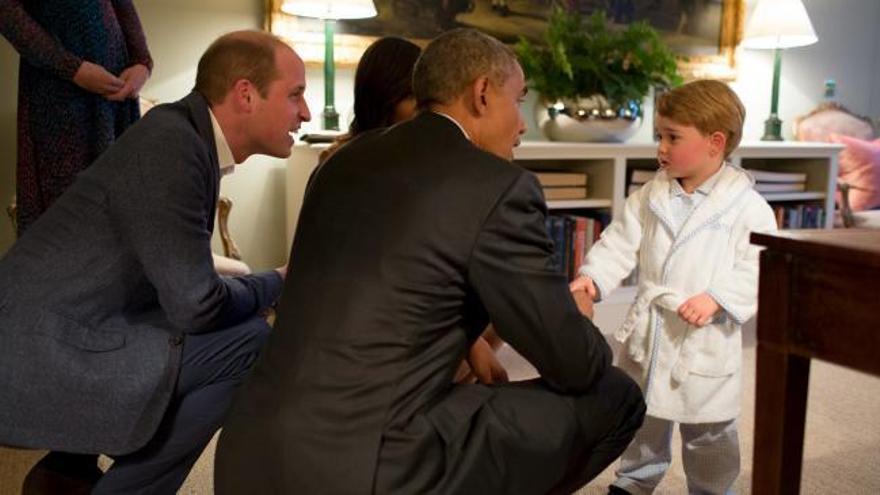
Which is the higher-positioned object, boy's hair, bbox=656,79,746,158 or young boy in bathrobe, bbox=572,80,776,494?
boy's hair, bbox=656,79,746,158

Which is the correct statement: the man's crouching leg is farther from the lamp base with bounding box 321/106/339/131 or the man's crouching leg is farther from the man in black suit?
the lamp base with bounding box 321/106/339/131

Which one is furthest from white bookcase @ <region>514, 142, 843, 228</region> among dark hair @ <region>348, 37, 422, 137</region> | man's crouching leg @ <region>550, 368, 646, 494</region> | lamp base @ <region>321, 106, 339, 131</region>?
man's crouching leg @ <region>550, 368, 646, 494</region>

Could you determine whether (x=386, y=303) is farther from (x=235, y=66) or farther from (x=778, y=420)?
(x=235, y=66)

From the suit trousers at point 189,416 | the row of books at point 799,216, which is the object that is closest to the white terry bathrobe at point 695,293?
the suit trousers at point 189,416

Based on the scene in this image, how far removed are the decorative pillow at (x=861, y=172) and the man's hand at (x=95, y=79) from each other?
3.24 metres

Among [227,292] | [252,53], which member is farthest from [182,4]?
[227,292]

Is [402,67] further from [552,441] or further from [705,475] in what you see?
[705,475]

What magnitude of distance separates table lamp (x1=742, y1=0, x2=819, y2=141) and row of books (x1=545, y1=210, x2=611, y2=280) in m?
1.20

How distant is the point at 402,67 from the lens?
6.16ft

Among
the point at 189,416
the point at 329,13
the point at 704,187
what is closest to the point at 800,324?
the point at 704,187

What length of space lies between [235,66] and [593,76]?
1.95 meters

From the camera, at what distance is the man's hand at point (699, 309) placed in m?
1.60

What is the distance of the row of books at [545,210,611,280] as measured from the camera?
3.19 meters

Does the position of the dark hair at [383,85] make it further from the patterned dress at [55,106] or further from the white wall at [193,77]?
the white wall at [193,77]
